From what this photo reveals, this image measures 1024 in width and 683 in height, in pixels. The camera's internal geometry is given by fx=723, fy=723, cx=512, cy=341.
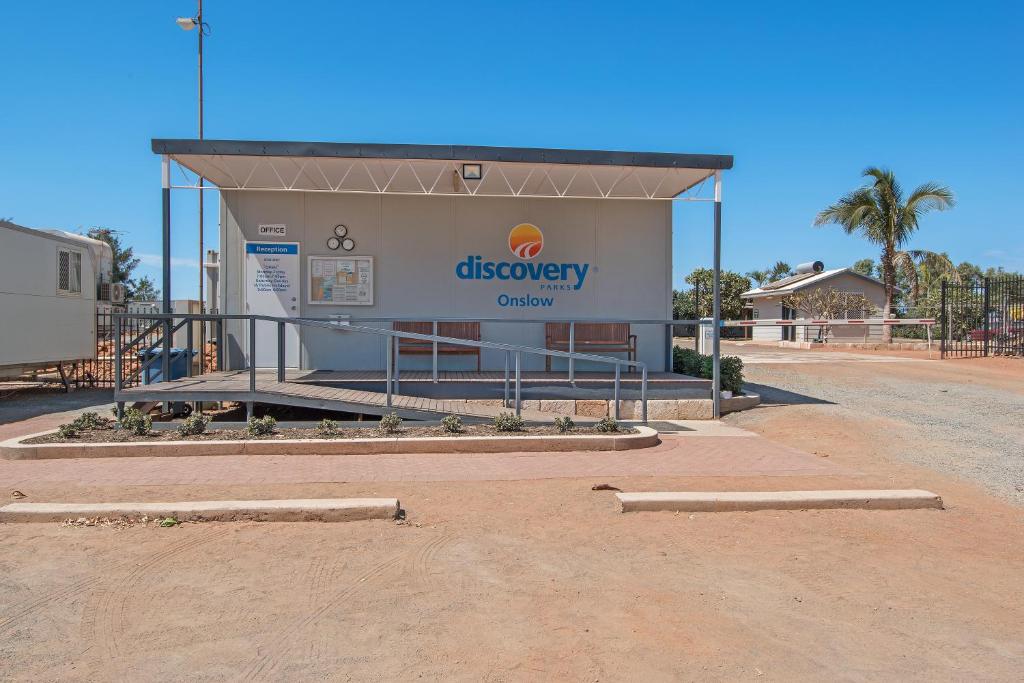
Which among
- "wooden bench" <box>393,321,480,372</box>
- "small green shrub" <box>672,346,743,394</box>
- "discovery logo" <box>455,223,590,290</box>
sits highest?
"discovery logo" <box>455,223,590,290</box>

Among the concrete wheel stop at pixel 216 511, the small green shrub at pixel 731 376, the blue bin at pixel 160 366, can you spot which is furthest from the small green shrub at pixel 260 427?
the small green shrub at pixel 731 376

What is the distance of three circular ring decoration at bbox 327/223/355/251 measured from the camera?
40.4 ft

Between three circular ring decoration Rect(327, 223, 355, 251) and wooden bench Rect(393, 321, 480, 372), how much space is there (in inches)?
63.5

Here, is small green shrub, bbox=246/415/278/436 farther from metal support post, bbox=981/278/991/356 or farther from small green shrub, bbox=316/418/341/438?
metal support post, bbox=981/278/991/356

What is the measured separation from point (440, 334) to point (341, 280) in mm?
1925

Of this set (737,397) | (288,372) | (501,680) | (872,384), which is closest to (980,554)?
(501,680)

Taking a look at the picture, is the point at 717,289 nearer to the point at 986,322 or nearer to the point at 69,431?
the point at 69,431

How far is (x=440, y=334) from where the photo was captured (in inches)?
493

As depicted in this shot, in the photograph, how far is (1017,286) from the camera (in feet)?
70.8

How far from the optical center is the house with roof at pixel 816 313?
119 feet

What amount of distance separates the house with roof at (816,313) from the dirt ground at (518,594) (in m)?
31.6

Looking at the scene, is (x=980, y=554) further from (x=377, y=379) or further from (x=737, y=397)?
(x=377, y=379)

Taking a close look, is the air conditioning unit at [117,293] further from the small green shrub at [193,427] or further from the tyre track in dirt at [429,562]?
the tyre track in dirt at [429,562]

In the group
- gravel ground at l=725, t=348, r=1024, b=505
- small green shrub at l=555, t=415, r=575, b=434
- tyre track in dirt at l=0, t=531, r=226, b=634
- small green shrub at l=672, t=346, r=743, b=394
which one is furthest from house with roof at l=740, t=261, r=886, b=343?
tyre track in dirt at l=0, t=531, r=226, b=634
